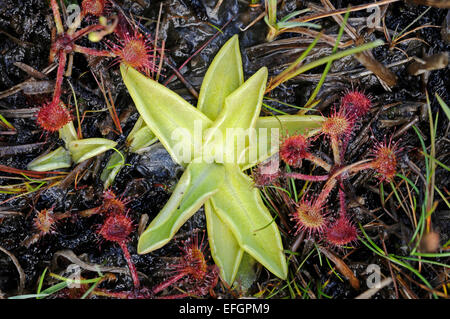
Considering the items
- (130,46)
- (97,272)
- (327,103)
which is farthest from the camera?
(327,103)

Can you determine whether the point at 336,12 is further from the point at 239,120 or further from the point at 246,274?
the point at 246,274

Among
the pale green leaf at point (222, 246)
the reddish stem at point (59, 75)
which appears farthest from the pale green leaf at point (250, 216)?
the reddish stem at point (59, 75)

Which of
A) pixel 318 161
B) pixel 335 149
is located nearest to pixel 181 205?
pixel 318 161

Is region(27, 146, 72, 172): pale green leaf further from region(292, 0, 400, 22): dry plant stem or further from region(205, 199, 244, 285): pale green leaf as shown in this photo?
region(292, 0, 400, 22): dry plant stem

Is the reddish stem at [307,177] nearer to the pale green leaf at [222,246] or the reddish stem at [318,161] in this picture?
the reddish stem at [318,161]

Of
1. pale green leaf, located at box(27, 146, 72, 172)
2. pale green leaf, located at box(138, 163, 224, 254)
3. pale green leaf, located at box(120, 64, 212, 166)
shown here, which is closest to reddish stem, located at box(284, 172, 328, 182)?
pale green leaf, located at box(138, 163, 224, 254)
